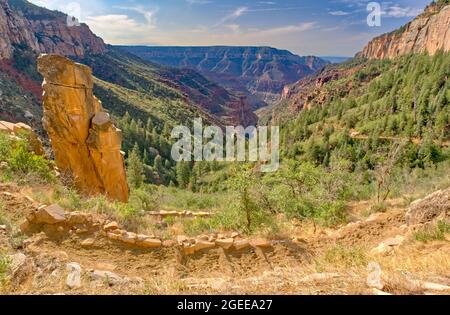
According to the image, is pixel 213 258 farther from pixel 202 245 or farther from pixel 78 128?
pixel 78 128

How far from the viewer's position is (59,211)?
625cm

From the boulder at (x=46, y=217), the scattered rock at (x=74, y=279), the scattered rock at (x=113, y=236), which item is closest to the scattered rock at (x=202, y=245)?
the scattered rock at (x=113, y=236)

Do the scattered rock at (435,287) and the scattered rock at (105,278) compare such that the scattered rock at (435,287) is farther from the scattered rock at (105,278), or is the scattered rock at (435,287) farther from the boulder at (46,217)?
the boulder at (46,217)

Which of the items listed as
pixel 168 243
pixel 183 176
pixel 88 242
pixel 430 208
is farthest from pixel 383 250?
pixel 183 176

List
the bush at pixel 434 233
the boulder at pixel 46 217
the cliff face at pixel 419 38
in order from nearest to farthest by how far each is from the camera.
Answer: the bush at pixel 434 233
the boulder at pixel 46 217
the cliff face at pixel 419 38

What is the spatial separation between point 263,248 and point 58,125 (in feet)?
41.6

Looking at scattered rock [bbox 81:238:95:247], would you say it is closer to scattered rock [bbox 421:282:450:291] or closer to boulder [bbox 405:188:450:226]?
scattered rock [bbox 421:282:450:291]

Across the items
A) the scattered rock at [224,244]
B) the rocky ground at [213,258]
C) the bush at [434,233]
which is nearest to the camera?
the rocky ground at [213,258]

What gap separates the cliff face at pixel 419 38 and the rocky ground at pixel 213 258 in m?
97.3

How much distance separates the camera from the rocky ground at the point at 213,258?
3521mm

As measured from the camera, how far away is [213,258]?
632 centimetres

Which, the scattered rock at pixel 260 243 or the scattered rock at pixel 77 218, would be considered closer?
the scattered rock at pixel 77 218
